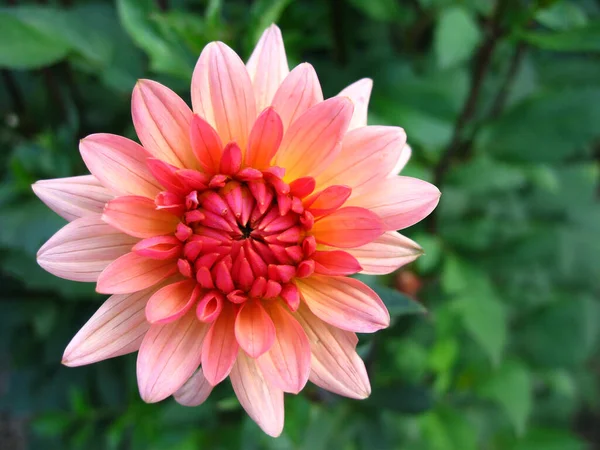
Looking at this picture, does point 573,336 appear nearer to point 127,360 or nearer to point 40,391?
point 127,360

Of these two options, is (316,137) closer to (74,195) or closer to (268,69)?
(268,69)

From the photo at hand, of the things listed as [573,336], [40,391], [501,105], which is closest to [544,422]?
[573,336]

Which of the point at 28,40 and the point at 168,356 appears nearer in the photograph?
the point at 168,356

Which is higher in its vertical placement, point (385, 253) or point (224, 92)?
point (224, 92)

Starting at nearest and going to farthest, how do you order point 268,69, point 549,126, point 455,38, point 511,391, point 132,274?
point 132,274 → point 268,69 → point 455,38 → point 549,126 → point 511,391

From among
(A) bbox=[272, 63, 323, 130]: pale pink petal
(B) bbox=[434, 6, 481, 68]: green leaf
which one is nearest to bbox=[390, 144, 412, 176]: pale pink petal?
(A) bbox=[272, 63, 323, 130]: pale pink petal

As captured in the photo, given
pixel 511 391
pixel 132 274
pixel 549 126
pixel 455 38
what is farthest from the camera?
pixel 511 391

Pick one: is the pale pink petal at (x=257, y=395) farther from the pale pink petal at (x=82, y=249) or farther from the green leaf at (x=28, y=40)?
the green leaf at (x=28, y=40)

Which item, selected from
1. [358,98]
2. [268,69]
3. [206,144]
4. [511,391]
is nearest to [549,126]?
[511,391]

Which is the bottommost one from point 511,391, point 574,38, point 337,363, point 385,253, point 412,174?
point 511,391
